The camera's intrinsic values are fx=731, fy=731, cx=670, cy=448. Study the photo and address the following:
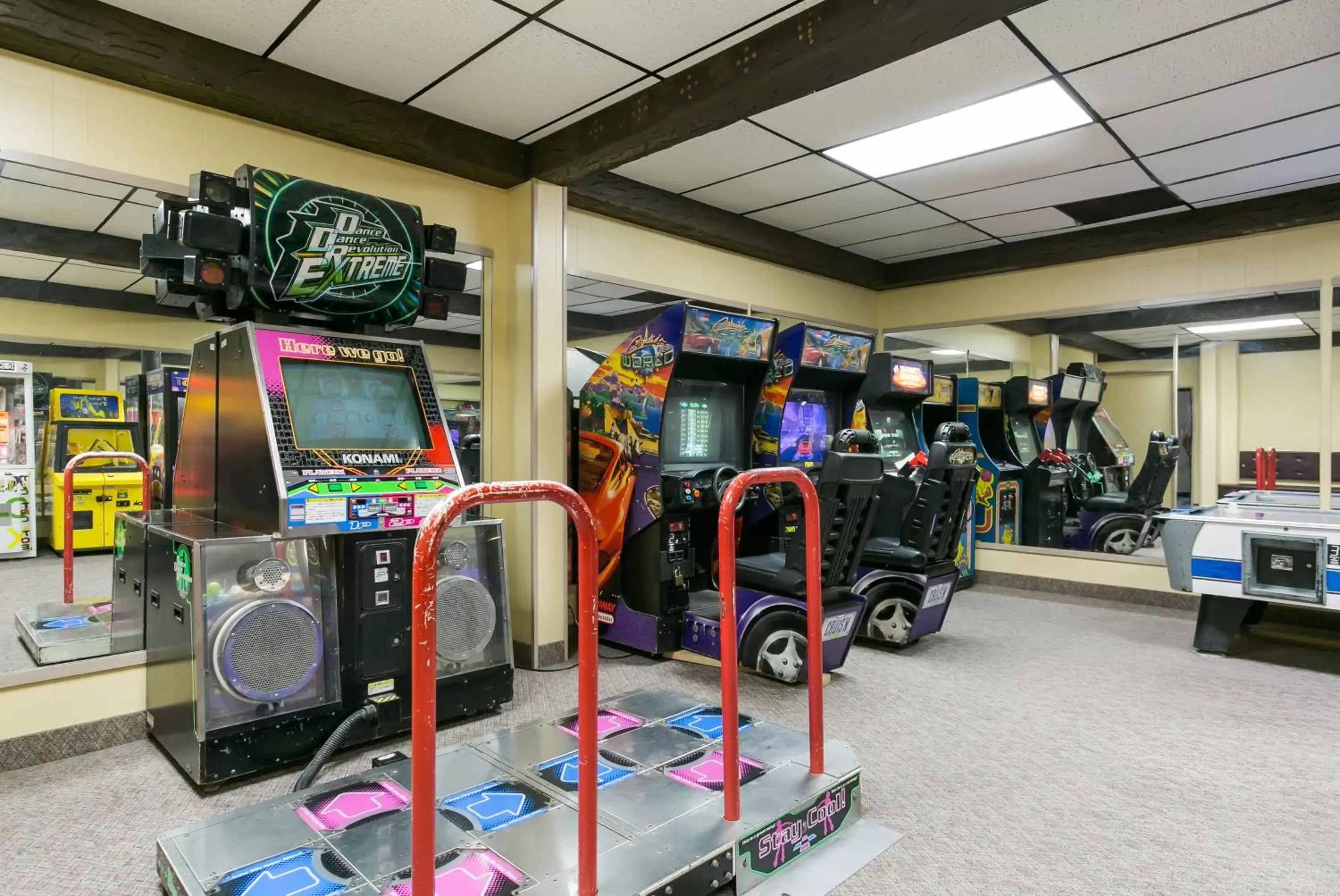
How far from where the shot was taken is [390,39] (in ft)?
10.4

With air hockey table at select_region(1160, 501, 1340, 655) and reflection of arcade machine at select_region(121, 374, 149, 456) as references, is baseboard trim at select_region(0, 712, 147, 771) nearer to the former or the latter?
reflection of arcade machine at select_region(121, 374, 149, 456)

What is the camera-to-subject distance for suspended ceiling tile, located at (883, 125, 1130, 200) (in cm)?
430

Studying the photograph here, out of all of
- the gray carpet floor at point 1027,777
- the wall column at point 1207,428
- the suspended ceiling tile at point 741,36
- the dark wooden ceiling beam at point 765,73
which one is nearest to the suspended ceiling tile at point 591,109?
the dark wooden ceiling beam at point 765,73

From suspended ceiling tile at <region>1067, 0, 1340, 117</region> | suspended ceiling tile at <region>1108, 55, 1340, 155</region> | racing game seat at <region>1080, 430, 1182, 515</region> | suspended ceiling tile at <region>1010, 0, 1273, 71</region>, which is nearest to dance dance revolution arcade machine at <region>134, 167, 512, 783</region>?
suspended ceiling tile at <region>1010, 0, 1273, 71</region>

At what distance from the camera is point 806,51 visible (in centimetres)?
290

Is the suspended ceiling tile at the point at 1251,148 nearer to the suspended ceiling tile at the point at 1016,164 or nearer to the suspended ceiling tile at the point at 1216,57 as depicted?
the suspended ceiling tile at the point at 1016,164

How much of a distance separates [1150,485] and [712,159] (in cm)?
530

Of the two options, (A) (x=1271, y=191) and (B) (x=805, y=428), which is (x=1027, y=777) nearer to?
(B) (x=805, y=428)

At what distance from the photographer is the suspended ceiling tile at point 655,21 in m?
2.95

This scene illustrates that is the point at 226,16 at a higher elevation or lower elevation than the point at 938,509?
higher

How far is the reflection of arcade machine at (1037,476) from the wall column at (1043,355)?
180 mm

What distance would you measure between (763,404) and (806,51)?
2437mm

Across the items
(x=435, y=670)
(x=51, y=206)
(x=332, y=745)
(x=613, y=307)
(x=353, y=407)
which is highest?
(x=51, y=206)

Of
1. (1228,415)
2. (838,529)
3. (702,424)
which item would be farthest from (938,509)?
(1228,415)
